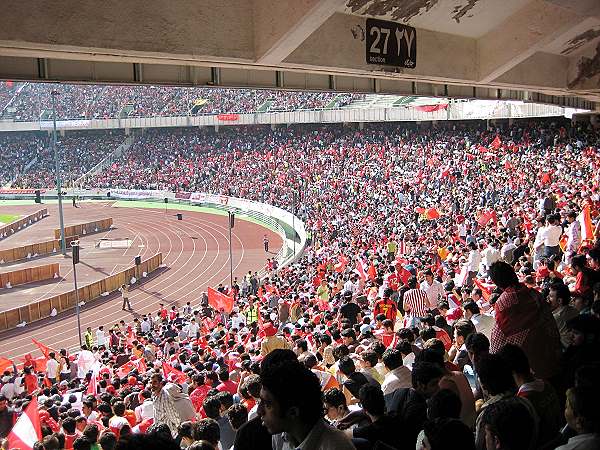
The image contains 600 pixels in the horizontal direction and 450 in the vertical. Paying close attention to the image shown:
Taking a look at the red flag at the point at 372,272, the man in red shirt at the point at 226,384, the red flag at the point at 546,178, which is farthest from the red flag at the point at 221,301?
the red flag at the point at 546,178

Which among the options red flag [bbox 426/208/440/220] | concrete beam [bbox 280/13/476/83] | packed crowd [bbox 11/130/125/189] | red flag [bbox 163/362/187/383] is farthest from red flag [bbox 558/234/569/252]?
Answer: packed crowd [bbox 11/130/125/189]

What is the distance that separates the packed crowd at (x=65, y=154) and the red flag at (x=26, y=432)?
57993 mm

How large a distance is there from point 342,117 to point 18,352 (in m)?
31.3

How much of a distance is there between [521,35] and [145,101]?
59122mm

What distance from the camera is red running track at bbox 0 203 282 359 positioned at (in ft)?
77.6

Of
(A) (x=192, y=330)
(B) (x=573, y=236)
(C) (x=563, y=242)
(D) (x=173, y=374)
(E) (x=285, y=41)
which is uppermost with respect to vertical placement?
(E) (x=285, y=41)

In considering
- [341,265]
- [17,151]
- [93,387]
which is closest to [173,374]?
[93,387]

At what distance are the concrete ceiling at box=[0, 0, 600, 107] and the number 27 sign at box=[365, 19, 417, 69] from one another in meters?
0.12

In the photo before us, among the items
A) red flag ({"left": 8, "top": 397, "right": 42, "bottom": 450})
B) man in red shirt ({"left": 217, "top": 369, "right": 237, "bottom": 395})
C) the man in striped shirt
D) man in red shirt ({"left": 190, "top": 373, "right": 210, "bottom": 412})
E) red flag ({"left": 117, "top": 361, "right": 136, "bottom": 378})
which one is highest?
the man in striped shirt

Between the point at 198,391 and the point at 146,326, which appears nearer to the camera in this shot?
the point at 198,391

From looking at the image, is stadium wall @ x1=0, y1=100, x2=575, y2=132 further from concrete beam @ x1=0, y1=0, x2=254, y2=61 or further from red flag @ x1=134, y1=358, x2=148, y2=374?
concrete beam @ x1=0, y1=0, x2=254, y2=61

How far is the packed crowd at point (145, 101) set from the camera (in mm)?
53594

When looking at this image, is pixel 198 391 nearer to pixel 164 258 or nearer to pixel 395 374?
pixel 395 374

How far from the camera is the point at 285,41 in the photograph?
25.7ft
